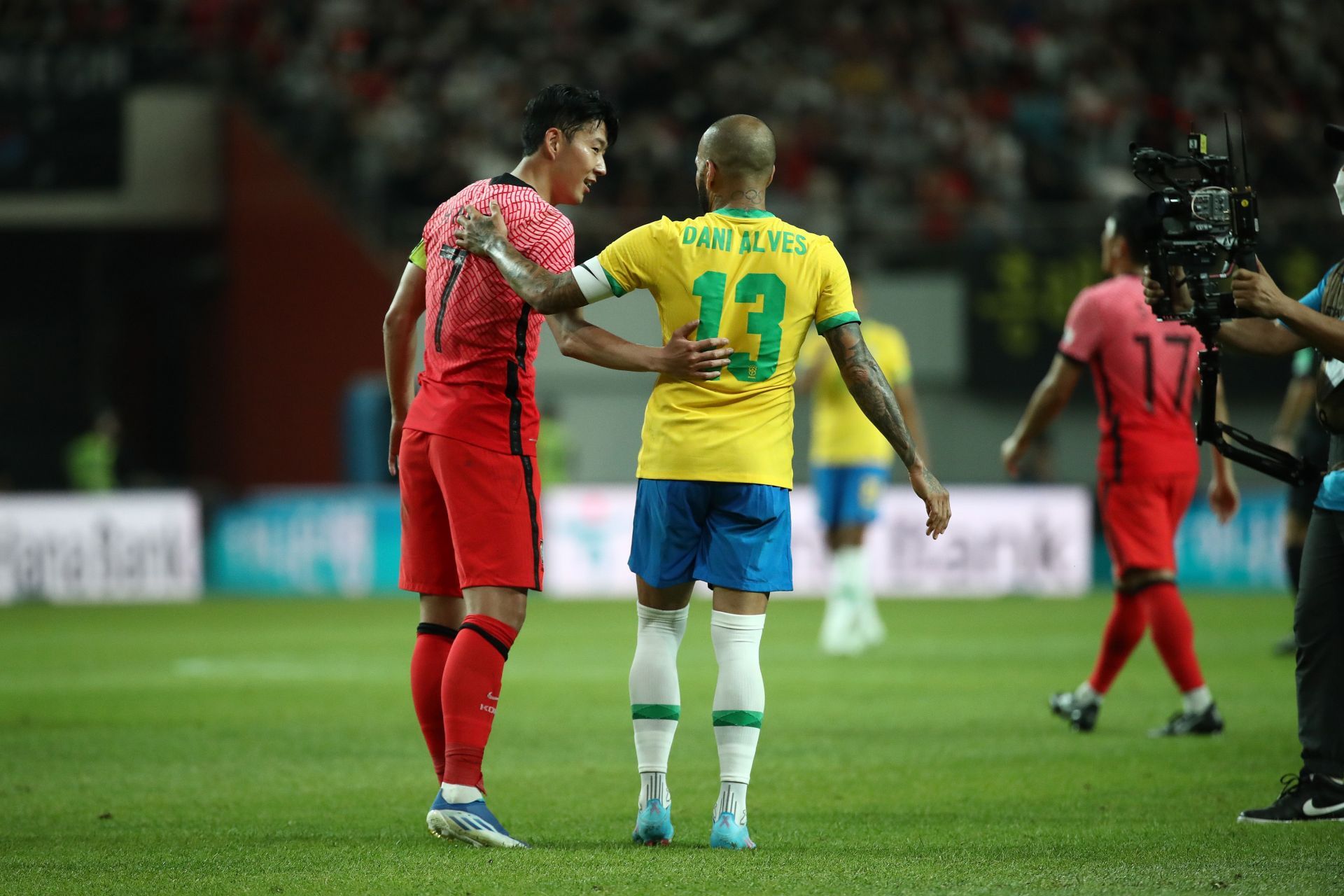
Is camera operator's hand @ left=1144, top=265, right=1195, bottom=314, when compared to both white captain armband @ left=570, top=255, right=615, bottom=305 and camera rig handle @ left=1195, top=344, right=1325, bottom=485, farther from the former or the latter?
white captain armband @ left=570, top=255, right=615, bottom=305

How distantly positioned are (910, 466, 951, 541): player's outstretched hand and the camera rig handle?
0.92 metres

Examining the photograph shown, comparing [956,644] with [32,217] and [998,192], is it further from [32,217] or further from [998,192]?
[32,217]

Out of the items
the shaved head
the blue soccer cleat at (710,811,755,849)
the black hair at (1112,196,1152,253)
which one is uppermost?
the black hair at (1112,196,1152,253)

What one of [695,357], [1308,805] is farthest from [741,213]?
[1308,805]

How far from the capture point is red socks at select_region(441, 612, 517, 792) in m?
5.48

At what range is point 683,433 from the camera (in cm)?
545

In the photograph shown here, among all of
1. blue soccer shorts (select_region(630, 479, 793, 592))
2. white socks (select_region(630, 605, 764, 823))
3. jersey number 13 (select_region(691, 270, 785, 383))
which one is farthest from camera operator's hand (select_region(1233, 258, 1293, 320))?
white socks (select_region(630, 605, 764, 823))

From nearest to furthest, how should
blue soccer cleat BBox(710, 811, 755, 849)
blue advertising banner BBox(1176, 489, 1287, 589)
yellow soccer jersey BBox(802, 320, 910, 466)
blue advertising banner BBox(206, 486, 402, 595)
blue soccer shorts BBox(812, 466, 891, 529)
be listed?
blue soccer cleat BBox(710, 811, 755, 849) < yellow soccer jersey BBox(802, 320, 910, 466) < blue soccer shorts BBox(812, 466, 891, 529) < blue advertising banner BBox(1176, 489, 1287, 589) < blue advertising banner BBox(206, 486, 402, 595)

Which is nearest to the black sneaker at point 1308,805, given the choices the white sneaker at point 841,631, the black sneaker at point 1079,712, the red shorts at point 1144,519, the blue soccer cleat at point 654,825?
the blue soccer cleat at point 654,825

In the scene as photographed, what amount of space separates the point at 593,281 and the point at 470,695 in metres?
1.32

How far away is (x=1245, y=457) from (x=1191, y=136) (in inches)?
41.5

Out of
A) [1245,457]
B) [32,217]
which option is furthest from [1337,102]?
[32,217]

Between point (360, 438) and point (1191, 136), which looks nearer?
point (1191, 136)

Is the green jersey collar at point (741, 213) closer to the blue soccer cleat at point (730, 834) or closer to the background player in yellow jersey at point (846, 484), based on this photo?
the blue soccer cleat at point (730, 834)
